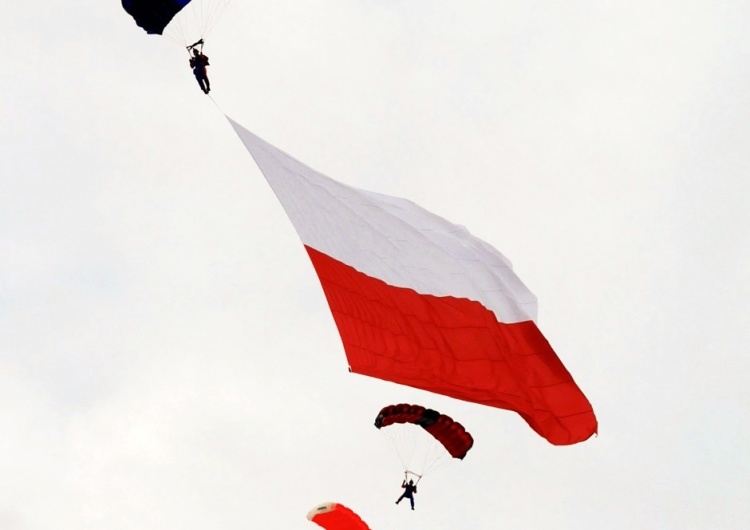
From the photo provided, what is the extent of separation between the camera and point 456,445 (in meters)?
25.2

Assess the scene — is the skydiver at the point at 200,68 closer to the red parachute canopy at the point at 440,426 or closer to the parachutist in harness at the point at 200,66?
the parachutist in harness at the point at 200,66

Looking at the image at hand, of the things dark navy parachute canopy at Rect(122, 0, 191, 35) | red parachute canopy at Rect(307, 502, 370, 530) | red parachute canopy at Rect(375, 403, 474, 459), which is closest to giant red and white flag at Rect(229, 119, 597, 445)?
red parachute canopy at Rect(375, 403, 474, 459)

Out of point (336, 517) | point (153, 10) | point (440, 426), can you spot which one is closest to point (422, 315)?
point (440, 426)

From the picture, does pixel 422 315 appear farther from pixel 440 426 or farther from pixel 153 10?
pixel 153 10

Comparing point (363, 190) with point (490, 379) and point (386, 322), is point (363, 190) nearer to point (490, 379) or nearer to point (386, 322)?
point (386, 322)

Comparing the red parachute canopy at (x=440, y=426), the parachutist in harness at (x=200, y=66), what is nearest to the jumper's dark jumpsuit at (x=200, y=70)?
the parachutist in harness at (x=200, y=66)

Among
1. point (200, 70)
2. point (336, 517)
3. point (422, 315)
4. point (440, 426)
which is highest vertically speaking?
point (200, 70)

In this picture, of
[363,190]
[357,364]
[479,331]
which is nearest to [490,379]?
[479,331]

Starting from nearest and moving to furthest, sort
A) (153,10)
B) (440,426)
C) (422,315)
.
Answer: (153,10) → (422,315) → (440,426)

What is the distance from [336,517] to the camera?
2406 cm

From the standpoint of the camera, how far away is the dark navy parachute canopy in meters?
23.3

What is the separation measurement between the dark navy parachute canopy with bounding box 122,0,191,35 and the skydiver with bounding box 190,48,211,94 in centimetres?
97

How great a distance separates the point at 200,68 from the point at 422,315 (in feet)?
20.9

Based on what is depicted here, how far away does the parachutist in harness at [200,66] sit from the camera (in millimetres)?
24250
